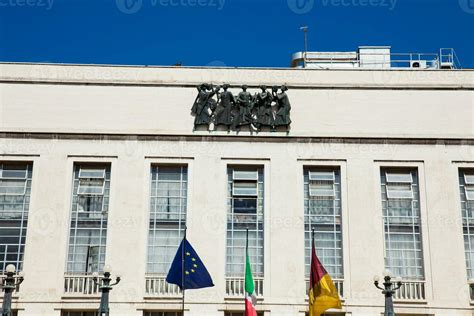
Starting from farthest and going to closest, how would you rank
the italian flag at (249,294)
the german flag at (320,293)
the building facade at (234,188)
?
the building facade at (234,188), the italian flag at (249,294), the german flag at (320,293)

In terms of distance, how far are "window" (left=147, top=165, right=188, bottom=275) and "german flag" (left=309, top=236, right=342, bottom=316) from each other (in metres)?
5.92

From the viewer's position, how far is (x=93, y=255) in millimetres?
28672

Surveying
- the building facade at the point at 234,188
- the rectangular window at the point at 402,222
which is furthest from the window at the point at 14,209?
the rectangular window at the point at 402,222

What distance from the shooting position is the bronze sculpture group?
2989 centimetres

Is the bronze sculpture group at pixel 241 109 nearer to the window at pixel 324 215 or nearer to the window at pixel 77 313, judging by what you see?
the window at pixel 324 215

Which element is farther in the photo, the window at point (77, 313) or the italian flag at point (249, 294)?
the window at point (77, 313)

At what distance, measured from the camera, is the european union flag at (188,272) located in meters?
25.0

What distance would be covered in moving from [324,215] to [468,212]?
552cm

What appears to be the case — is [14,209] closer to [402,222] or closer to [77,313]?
[77,313]

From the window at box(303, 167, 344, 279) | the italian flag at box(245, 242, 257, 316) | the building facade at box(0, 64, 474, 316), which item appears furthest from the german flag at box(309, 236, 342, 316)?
the window at box(303, 167, 344, 279)

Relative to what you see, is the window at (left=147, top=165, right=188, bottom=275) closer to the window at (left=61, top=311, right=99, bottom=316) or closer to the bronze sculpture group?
the bronze sculpture group

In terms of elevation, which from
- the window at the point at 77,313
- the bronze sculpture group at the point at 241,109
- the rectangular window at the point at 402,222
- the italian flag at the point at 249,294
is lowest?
the window at the point at 77,313

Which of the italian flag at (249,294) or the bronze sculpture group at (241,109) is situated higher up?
the bronze sculpture group at (241,109)

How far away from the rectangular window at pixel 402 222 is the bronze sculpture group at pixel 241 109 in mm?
4628
